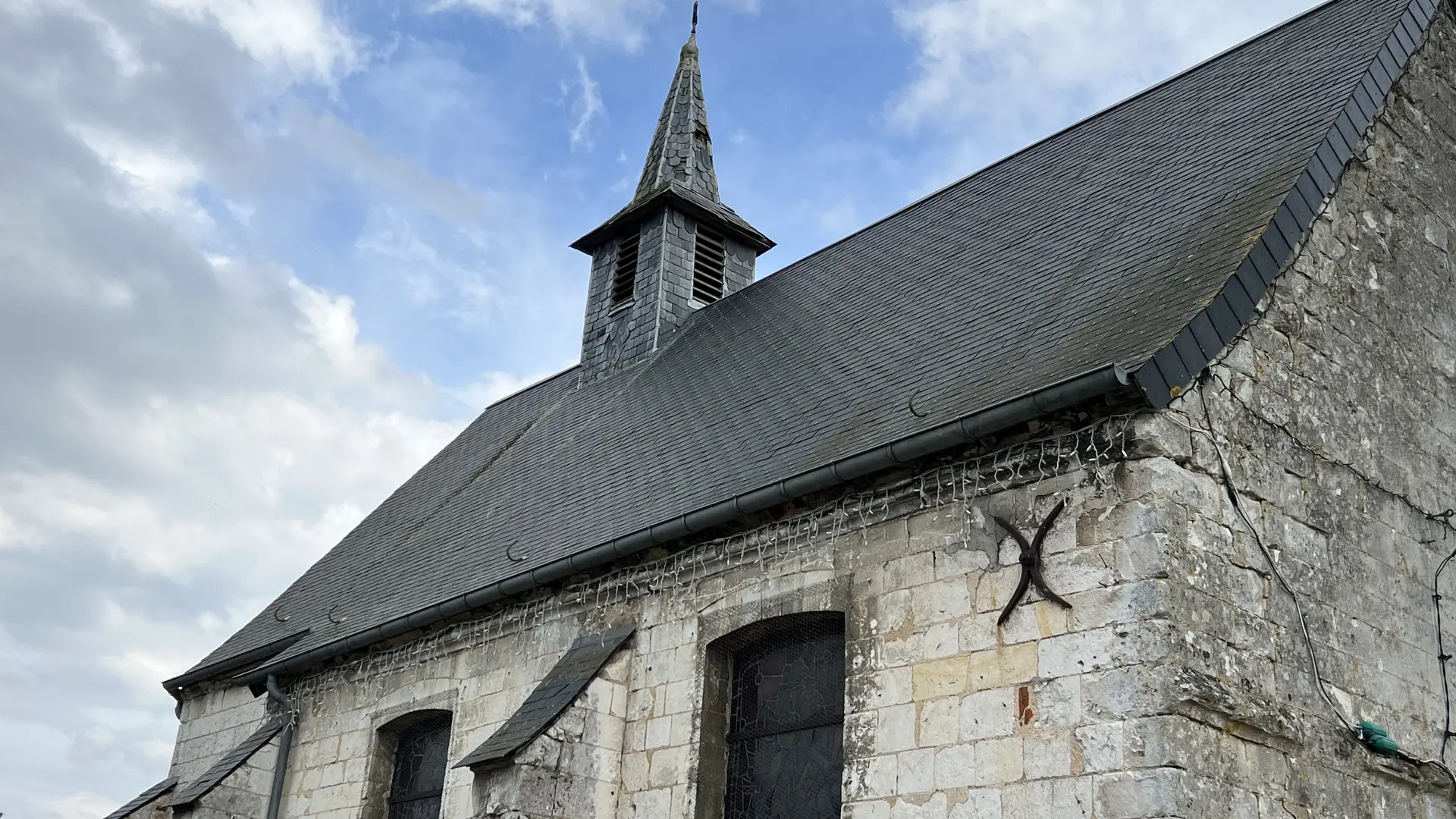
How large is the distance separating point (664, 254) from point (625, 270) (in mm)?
846

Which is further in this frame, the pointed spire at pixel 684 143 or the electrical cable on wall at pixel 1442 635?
the pointed spire at pixel 684 143

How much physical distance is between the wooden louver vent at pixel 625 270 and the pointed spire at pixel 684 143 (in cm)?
54

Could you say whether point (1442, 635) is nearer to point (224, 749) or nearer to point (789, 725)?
point (789, 725)

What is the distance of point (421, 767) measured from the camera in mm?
11211

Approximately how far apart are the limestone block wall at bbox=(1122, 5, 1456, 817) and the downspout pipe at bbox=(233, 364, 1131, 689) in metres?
0.58

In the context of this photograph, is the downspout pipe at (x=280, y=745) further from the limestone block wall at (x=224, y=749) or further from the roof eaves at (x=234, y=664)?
the roof eaves at (x=234, y=664)

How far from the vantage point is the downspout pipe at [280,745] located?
472 inches

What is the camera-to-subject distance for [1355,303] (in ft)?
28.5

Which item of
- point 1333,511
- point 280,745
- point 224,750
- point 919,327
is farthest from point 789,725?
point 224,750

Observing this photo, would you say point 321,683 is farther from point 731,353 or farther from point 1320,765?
point 1320,765

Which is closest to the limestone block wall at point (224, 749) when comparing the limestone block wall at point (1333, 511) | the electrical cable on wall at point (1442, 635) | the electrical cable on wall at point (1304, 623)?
the limestone block wall at point (1333, 511)

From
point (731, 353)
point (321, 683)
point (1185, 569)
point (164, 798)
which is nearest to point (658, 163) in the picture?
point (731, 353)

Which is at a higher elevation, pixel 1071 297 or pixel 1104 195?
pixel 1104 195

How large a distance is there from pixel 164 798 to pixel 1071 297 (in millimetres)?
10254
